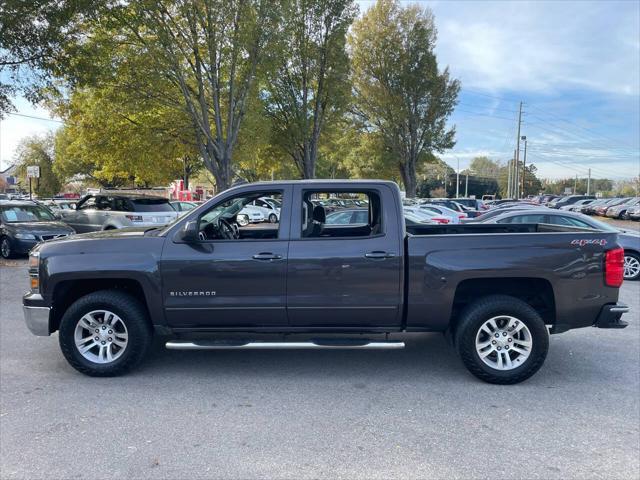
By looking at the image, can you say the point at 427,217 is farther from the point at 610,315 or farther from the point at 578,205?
the point at 578,205

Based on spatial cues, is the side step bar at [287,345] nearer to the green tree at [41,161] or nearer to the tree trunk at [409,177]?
the tree trunk at [409,177]

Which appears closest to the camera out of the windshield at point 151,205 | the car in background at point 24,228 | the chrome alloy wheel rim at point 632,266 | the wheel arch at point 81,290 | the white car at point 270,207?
the wheel arch at point 81,290

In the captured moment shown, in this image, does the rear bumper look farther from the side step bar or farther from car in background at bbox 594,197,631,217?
car in background at bbox 594,197,631,217

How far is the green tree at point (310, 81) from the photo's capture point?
25.8 metres

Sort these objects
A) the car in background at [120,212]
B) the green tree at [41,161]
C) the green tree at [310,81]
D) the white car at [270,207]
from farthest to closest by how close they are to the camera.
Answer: the green tree at [41,161], the green tree at [310,81], the car in background at [120,212], the white car at [270,207]

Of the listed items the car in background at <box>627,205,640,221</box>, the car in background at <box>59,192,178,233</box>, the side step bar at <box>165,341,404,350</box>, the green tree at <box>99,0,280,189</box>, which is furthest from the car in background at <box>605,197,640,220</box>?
the side step bar at <box>165,341,404,350</box>

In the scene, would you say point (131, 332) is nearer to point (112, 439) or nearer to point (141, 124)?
point (112, 439)

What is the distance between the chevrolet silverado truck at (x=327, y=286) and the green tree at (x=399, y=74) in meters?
31.4

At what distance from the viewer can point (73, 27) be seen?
12.6m

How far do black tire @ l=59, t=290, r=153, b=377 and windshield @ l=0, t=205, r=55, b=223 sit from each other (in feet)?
34.1

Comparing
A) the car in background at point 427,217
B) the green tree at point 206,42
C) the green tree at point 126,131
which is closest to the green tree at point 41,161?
the green tree at point 126,131

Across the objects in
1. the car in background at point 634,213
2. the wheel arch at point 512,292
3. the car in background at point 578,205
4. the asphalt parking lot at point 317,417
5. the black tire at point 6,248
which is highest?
the car in background at point 578,205

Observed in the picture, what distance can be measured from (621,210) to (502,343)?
4121 cm

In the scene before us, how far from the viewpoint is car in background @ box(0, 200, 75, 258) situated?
40.6 feet
